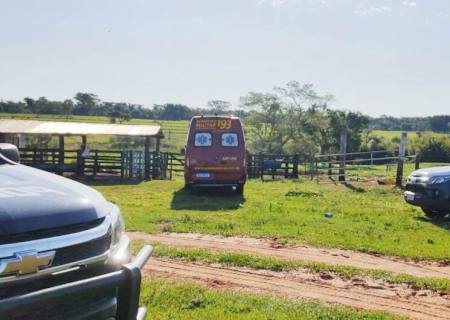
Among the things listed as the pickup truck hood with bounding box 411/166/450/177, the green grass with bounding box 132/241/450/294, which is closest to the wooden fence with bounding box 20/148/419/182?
the pickup truck hood with bounding box 411/166/450/177

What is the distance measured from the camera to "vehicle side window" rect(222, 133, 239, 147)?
47.2 feet

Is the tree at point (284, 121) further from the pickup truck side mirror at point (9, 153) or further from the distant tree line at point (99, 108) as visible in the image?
the pickup truck side mirror at point (9, 153)

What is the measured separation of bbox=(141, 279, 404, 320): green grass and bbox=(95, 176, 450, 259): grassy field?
121 inches

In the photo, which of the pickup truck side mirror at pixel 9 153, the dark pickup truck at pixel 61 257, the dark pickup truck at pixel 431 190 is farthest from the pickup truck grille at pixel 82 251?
the dark pickup truck at pixel 431 190

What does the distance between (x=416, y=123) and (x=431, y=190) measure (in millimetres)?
101396

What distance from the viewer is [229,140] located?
1443 centimetres

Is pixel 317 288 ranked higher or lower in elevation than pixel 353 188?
higher

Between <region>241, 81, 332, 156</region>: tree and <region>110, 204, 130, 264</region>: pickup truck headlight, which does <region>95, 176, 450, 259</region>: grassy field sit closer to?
<region>110, 204, 130, 264</region>: pickup truck headlight

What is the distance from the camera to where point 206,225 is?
9.51 metres

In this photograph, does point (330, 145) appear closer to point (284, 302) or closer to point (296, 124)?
point (296, 124)

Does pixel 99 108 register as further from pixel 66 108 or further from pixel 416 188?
pixel 416 188

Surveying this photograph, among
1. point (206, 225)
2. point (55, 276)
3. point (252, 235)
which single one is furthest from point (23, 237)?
point (206, 225)

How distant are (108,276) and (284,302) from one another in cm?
329

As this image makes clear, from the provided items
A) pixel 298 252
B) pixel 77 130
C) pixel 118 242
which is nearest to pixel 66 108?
pixel 77 130
